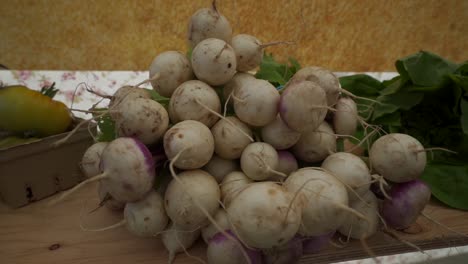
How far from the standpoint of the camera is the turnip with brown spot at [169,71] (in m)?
0.71

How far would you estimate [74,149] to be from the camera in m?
0.89

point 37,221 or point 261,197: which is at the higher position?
point 261,197

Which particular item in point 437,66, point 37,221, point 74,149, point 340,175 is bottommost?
point 37,221

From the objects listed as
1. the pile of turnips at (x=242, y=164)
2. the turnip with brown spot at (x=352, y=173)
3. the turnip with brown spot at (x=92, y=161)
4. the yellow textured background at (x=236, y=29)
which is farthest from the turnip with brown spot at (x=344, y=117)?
the yellow textured background at (x=236, y=29)

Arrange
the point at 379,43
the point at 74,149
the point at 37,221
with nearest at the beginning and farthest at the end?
the point at 37,221 → the point at 74,149 → the point at 379,43

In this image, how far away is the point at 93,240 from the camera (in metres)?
0.71

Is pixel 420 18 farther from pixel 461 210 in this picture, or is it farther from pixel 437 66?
pixel 461 210

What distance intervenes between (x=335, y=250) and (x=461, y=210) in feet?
1.41

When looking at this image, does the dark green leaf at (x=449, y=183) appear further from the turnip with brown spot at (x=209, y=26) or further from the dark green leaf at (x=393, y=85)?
the turnip with brown spot at (x=209, y=26)

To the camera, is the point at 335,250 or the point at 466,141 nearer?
the point at 335,250

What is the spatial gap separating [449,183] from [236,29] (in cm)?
144

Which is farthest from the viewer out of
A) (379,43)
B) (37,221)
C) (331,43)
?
(379,43)

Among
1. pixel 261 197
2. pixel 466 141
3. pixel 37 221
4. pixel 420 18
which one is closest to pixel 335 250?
pixel 261 197

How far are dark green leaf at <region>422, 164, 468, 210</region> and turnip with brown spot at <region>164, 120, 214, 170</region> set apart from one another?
26.9 inches
